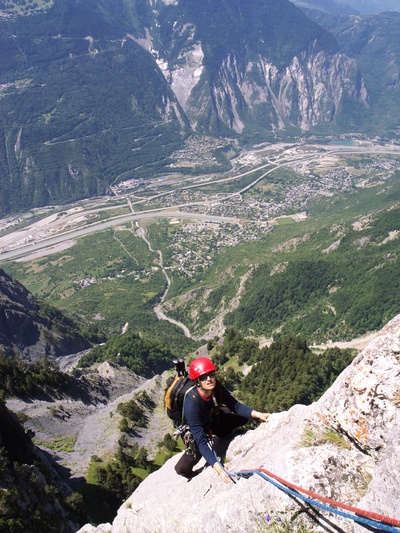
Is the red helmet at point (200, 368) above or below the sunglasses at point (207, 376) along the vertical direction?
above

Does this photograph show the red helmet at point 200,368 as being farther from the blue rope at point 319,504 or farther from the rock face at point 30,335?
the rock face at point 30,335

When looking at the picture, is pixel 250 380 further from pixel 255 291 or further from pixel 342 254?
pixel 342 254

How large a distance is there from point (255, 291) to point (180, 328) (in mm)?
32418

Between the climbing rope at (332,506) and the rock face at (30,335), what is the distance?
306 ft

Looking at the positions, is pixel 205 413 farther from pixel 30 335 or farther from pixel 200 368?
pixel 30 335

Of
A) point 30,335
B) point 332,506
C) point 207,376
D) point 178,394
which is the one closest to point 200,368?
point 207,376

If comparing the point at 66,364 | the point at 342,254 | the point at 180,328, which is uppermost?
the point at 66,364

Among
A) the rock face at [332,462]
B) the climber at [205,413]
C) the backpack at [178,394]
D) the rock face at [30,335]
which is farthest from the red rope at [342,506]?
the rock face at [30,335]

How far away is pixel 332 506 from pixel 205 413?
4289 millimetres

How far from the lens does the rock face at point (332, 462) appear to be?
9797 millimetres

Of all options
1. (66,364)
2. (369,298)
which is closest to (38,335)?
(66,364)

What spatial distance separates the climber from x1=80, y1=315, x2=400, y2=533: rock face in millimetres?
899

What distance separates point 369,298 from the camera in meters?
112

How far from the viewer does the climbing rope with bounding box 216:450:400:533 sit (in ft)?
26.2
